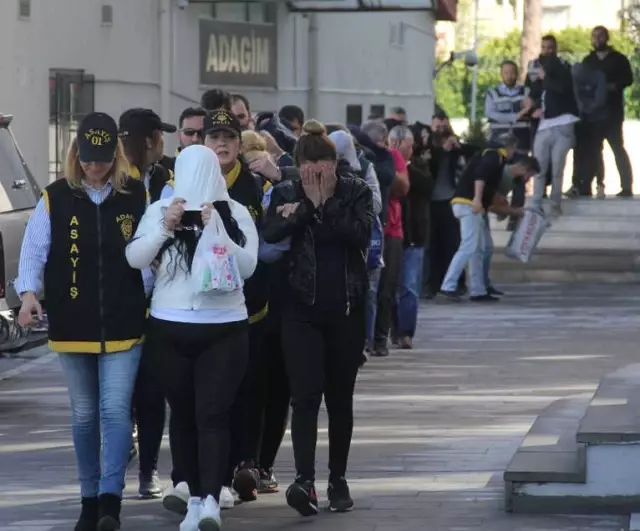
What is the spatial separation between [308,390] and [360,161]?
14.0 ft

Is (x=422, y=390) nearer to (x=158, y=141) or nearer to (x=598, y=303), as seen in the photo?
(x=158, y=141)

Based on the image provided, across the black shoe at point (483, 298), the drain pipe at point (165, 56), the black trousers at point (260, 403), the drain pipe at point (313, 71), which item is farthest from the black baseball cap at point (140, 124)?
the drain pipe at point (313, 71)

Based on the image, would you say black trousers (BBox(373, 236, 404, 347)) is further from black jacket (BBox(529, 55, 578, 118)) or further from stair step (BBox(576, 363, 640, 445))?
black jacket (BBox(529, 55, 578, 118))

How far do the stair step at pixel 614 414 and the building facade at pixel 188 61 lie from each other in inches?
587

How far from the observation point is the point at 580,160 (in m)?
27.8

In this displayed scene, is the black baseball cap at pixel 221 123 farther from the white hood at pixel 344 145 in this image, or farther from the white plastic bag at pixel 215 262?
the white hood at pixel 344 145

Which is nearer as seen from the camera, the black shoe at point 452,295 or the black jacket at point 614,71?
the black shoe at point 452,295

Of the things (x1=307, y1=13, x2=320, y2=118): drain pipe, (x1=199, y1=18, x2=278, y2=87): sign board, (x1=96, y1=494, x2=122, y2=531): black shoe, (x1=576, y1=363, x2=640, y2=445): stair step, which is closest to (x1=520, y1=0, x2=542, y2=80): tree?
(x1=307, y1=13, x2=320, y2=118): drain pipe

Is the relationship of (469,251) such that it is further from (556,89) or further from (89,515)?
(89,515)

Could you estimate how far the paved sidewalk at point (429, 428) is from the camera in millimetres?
9273

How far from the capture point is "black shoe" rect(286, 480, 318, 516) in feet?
30.2

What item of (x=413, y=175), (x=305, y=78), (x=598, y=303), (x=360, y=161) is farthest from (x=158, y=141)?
Answer: (x=305, y=78)

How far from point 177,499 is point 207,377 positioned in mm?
818

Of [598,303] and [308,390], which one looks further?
[598,303]
